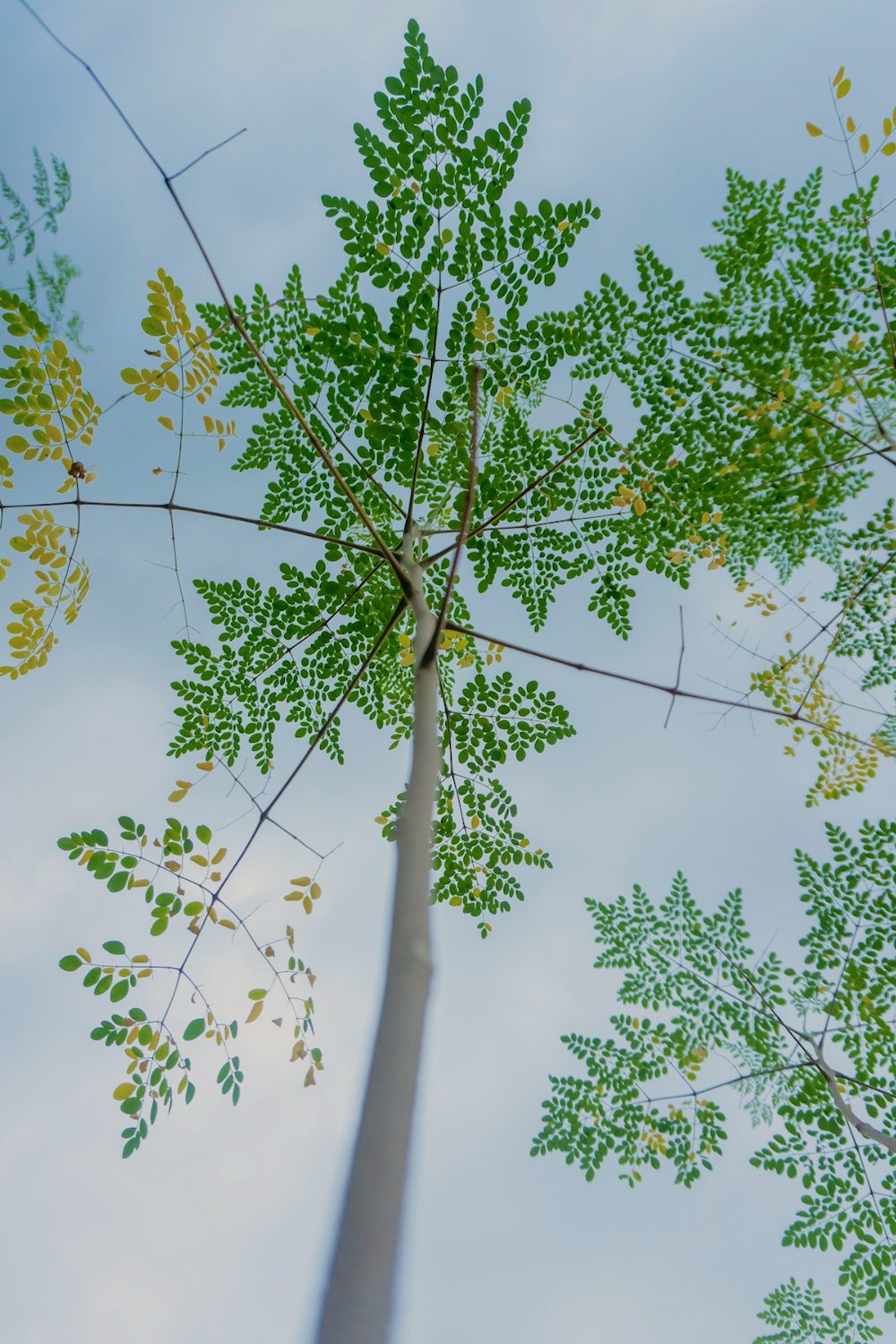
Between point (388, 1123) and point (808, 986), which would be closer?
point (388, 1123)

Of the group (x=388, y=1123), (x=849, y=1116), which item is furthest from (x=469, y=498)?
(x=849, y=1116)

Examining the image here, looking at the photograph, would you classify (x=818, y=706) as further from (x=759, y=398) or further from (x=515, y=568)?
(x=515, y=568)

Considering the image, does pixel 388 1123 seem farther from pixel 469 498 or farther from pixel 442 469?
pixel 442 469

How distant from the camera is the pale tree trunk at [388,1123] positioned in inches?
36.6

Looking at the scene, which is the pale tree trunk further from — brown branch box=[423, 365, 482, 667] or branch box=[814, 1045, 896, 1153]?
branch box=[814, 1045, 896, 1153]

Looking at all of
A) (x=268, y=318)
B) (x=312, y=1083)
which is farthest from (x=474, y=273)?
(x=312, y=1083)

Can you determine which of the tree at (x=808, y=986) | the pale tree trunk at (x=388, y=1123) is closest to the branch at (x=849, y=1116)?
the tree at (x=808, y=986)

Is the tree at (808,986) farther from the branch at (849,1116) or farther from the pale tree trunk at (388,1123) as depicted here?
the pale tree trunk at (388,1123)

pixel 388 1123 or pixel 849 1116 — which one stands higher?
pixel 849 1116

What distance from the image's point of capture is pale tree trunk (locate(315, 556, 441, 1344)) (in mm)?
929

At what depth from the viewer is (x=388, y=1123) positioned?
1.13 m

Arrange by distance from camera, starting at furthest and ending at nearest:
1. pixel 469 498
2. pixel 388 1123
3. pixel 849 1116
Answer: pixel 849 1116 → pixel 469 498 → pixel 388 1123

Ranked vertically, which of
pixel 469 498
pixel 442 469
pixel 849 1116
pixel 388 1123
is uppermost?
pixel 442 469

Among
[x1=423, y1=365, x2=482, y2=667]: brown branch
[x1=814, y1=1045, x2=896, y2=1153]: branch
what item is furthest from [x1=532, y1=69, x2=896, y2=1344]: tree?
[x1=423, y1=365, x2=482, y2=667]: brown branch
